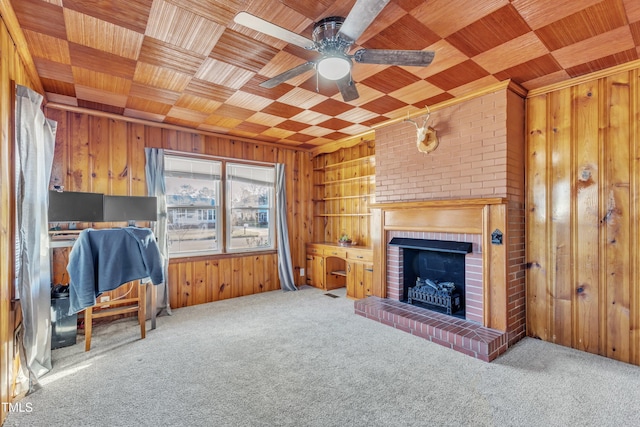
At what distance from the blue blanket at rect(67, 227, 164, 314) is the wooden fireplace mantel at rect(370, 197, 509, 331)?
9.28ft

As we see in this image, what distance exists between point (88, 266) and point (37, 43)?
1.78 metres

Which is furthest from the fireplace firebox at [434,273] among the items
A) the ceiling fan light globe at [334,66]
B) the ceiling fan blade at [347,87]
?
the ceiling fan light globe at [334,66]

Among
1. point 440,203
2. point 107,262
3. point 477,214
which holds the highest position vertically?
point 440,203

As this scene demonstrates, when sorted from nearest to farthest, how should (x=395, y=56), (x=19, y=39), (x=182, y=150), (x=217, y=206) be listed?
(x=395, y=56), (x=19, y=39), (x=182, y=150), (x=217, y=206)

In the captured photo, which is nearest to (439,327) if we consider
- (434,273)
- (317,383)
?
(434,273)

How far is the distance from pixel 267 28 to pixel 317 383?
243 centimetres

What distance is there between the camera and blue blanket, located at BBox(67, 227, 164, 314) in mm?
2656

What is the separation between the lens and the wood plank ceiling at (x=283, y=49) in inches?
75.9

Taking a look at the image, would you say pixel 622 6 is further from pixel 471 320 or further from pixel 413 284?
pixel 413 284

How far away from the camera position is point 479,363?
2.60 m

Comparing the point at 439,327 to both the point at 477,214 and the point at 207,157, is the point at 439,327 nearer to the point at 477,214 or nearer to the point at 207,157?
the point at 477,214

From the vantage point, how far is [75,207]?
3148 mm

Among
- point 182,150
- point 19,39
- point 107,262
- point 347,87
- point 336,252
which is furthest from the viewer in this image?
point 336,252

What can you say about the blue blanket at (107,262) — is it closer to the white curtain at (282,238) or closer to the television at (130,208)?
the television at (130,208)
